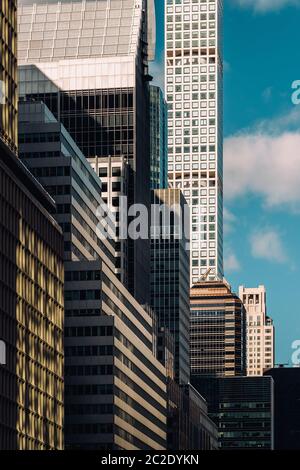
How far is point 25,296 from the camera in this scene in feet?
556

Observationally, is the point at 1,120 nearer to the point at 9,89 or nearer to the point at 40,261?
the point at 9,89

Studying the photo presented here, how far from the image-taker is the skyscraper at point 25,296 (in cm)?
15825

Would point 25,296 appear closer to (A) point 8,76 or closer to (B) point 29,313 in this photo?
(B) point 29,313

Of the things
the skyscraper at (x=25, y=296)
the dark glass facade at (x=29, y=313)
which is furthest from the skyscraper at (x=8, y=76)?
the dark glass facade at (x=29, y=313)

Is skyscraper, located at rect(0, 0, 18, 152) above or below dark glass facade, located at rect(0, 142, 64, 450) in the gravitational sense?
above

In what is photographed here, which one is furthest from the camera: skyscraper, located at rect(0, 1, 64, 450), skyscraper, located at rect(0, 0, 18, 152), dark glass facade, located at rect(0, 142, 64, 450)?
skyscraper, located at rect(0, 0, 18, 152)

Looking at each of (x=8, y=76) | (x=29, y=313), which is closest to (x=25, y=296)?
(x=29, y=313)

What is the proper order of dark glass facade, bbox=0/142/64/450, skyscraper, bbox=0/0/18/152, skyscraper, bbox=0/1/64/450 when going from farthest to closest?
skyscraper, bbox=0/0/18/152, skyscraper, bbox=0/1/64/450, dark glass facade, bbox=0/142/64/450

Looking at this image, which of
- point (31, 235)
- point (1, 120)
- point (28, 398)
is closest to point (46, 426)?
point (28, 398)

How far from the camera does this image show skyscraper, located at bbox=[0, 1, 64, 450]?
158250mm

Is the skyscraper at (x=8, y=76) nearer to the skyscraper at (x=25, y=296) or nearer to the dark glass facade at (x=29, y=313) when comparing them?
the skyscraper at (x=25, y=296)

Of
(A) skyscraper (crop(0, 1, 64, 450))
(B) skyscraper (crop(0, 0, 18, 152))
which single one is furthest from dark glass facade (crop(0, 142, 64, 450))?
(B) skyscraper (crop(0, 0, 18, 152))

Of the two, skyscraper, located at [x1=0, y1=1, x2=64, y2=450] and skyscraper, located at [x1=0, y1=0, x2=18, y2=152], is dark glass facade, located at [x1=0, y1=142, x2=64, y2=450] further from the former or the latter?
skyscraper, located at [x1=0, y1=0, x2=18, y2=152]

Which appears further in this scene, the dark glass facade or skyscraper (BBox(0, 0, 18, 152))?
skyscraper (BBox(0, 0, 18, 152))
